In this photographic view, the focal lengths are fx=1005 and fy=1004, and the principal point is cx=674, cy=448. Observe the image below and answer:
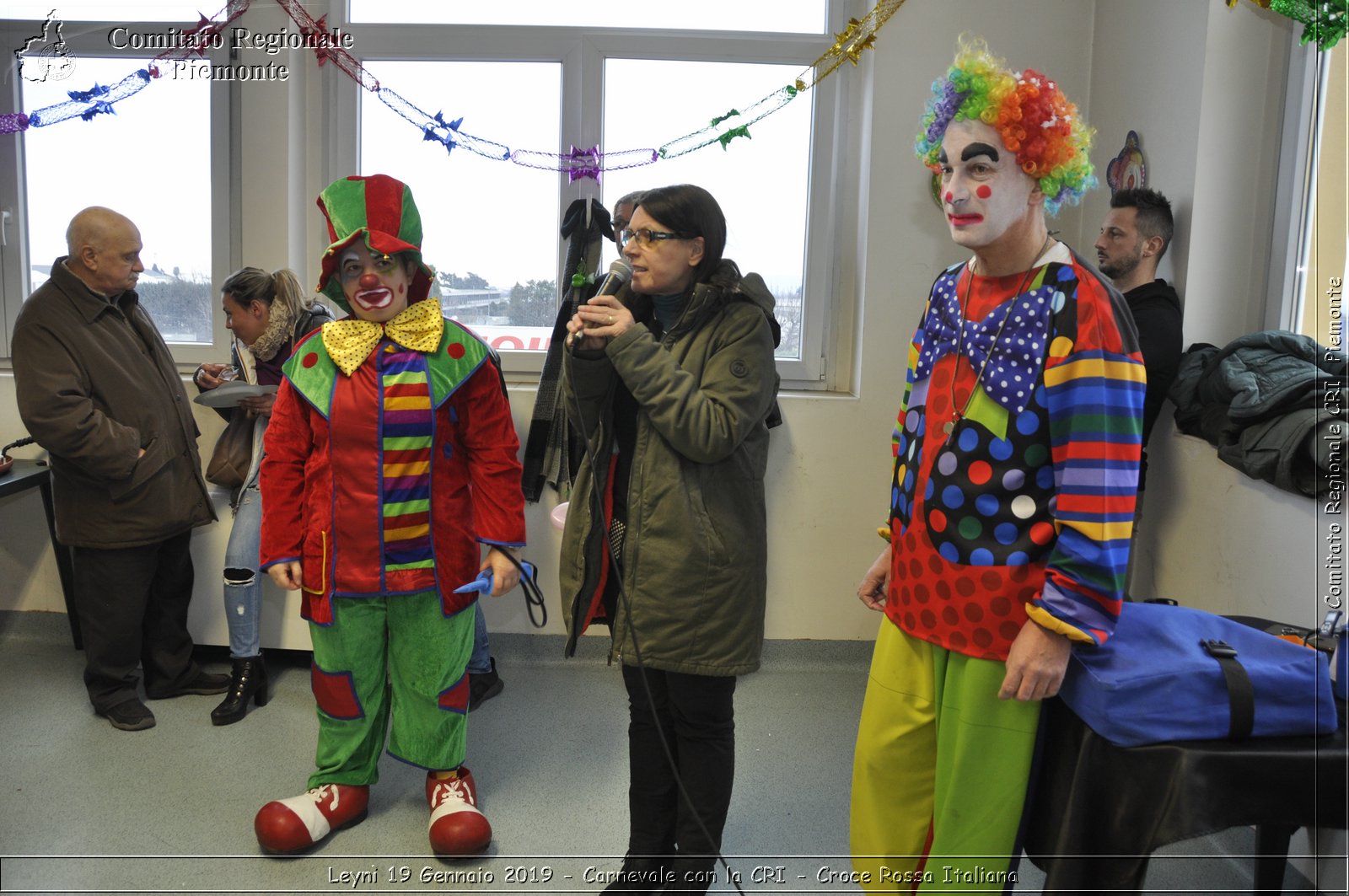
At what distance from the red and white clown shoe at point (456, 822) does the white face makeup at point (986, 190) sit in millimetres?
1575

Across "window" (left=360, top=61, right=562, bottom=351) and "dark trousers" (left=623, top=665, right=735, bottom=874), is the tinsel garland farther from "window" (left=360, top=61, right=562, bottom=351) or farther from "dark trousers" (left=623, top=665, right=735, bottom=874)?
"dark trousers" (left=623, top=665, right=735, bottom=874)

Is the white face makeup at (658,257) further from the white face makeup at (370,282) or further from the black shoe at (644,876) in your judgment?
the black shoe at (644,876)

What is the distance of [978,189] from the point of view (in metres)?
1.45

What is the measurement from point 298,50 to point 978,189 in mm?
2830

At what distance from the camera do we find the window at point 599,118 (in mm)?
3465

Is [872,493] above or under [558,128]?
under

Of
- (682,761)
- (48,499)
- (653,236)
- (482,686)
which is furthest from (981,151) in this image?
(48,499)

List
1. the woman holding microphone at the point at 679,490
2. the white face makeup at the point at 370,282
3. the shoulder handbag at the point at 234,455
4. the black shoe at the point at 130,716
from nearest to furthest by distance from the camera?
the woman holding microphone at the point at 679,490 < the white face makeup at the point at 370,282 < the black shoe at the point at 130,716 < the shoulder handbag at the point at 234,455

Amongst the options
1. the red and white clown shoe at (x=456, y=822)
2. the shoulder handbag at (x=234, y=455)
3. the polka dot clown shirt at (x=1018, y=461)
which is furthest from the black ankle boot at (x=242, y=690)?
the polka dot clown shirt at (x=1018, y=461)

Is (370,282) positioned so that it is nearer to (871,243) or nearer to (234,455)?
(234,455)

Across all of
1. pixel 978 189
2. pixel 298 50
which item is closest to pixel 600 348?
pixel 978 189

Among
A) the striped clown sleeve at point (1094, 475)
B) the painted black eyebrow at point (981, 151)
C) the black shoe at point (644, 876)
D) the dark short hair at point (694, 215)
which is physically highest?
the painted black eyebrow at point (981, 151)

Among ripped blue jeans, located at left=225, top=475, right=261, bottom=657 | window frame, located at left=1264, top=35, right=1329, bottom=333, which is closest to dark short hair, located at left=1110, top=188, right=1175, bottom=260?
window frame, located at left=1264, top=35, right=1329, bottom=333

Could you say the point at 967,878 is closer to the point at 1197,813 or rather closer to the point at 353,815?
the point at 1197,813
